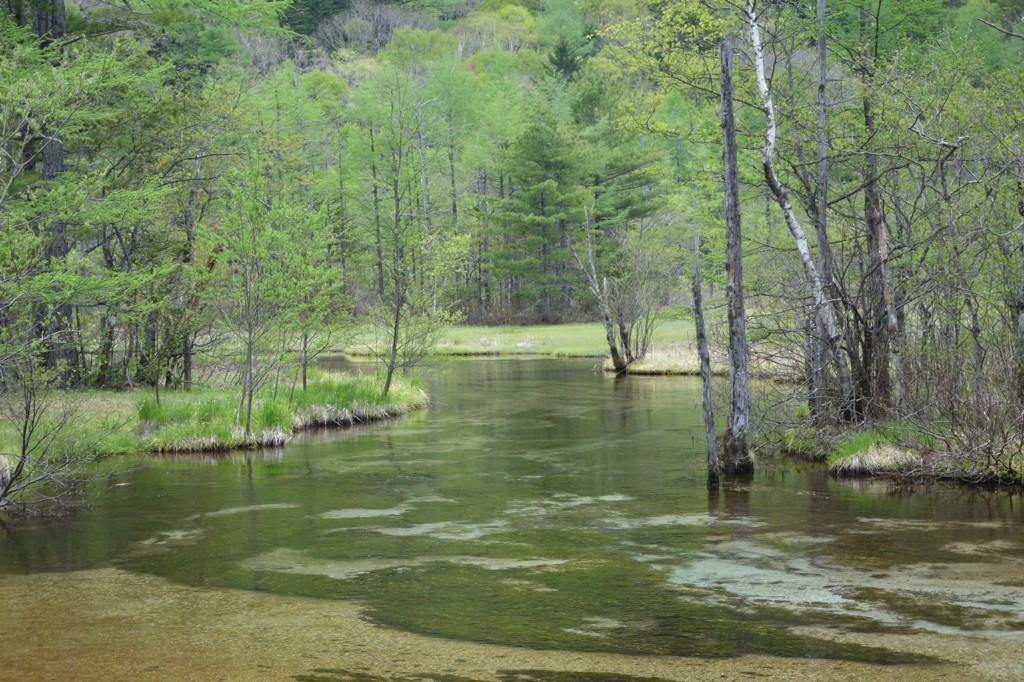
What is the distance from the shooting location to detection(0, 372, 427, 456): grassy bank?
1925cm

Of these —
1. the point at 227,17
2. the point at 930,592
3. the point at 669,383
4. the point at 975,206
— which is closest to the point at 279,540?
the point at 930,592

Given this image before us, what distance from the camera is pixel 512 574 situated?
10.9m

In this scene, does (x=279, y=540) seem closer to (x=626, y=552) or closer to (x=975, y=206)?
(x=626, y=552)

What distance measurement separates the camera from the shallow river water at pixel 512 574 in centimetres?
805

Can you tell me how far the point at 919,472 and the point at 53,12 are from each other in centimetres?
2009

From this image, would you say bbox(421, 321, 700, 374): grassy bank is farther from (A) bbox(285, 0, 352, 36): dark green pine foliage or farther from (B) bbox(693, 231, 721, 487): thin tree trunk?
(A) bbox(285, 0, 352, 36): dark green pine foliage

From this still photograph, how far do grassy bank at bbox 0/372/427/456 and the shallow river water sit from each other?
142cm

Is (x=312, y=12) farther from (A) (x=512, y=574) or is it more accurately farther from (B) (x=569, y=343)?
(A) (x=512, y=574)

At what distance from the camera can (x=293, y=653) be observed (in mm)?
8266

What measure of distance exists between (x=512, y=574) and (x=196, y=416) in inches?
475

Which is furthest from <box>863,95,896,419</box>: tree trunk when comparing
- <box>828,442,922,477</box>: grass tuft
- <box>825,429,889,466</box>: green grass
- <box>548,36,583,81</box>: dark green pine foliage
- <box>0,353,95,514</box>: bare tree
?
<box>548,36,583,81</box>: dark green pine foliage

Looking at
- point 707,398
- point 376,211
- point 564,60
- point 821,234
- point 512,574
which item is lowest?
point 512,574

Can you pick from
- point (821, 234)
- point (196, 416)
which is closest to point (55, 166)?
point (196, 416)

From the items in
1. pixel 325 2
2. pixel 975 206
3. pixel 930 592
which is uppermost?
pixel 325 2
